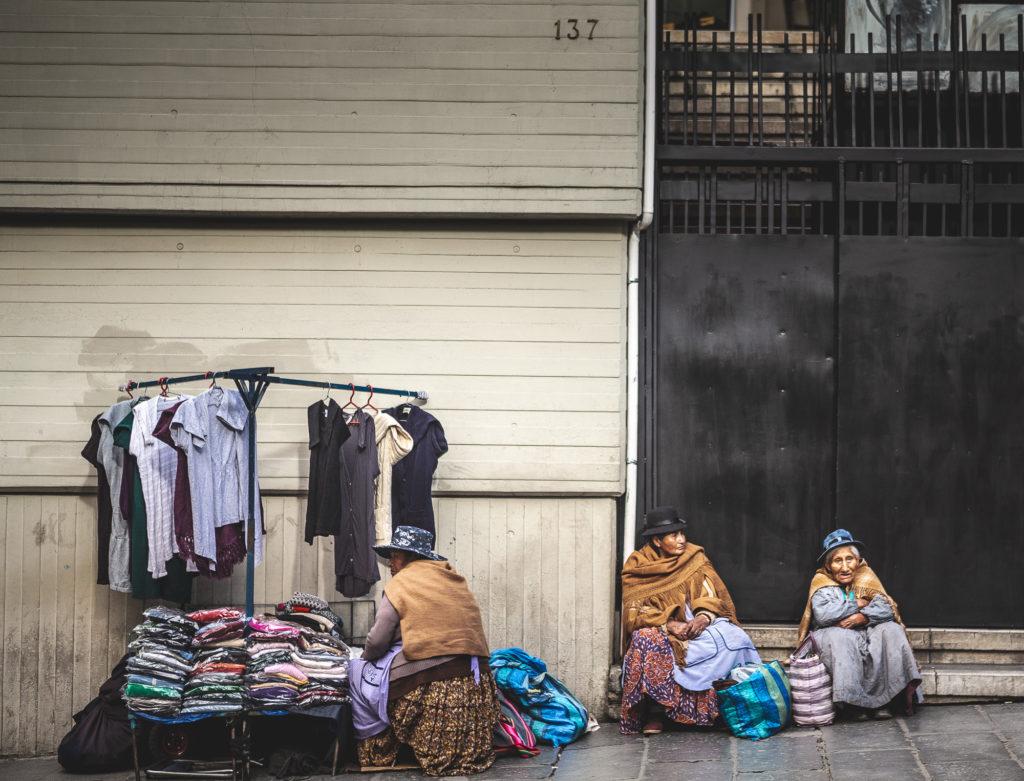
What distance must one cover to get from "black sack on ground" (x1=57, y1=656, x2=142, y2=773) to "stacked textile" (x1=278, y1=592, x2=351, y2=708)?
1.09 metres

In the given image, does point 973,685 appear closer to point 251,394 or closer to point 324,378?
point 324,378

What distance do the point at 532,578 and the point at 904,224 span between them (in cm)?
355

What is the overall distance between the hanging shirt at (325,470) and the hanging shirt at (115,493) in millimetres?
1184

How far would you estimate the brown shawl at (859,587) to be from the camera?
A: 7.82m

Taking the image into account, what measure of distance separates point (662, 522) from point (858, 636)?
4.58 ft

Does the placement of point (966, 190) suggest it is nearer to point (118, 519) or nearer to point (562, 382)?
point (562, 382)

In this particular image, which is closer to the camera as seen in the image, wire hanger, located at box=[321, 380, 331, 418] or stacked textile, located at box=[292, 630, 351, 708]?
stacked textile, located at box=[292, 630, 351, 708]

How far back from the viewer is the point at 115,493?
7.85 meters

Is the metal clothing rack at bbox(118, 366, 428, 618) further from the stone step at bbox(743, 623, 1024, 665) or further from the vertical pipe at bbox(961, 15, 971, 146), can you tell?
the vertical pipe at bbox(961, 15, 971, 146)

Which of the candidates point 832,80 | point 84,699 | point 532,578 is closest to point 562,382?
point 532,578

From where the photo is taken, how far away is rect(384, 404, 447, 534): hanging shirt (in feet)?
25.9

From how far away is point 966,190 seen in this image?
8.58 metres

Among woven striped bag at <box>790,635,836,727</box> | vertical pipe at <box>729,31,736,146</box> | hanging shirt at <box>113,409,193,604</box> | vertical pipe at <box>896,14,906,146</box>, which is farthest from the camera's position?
vertical pipe at <box>729,31,736,146</box>

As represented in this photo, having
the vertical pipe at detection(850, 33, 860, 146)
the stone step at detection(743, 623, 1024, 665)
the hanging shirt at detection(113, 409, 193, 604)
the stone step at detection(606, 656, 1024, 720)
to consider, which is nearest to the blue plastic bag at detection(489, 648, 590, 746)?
the hanging shirt at detection(113, 409, 193, 604)
